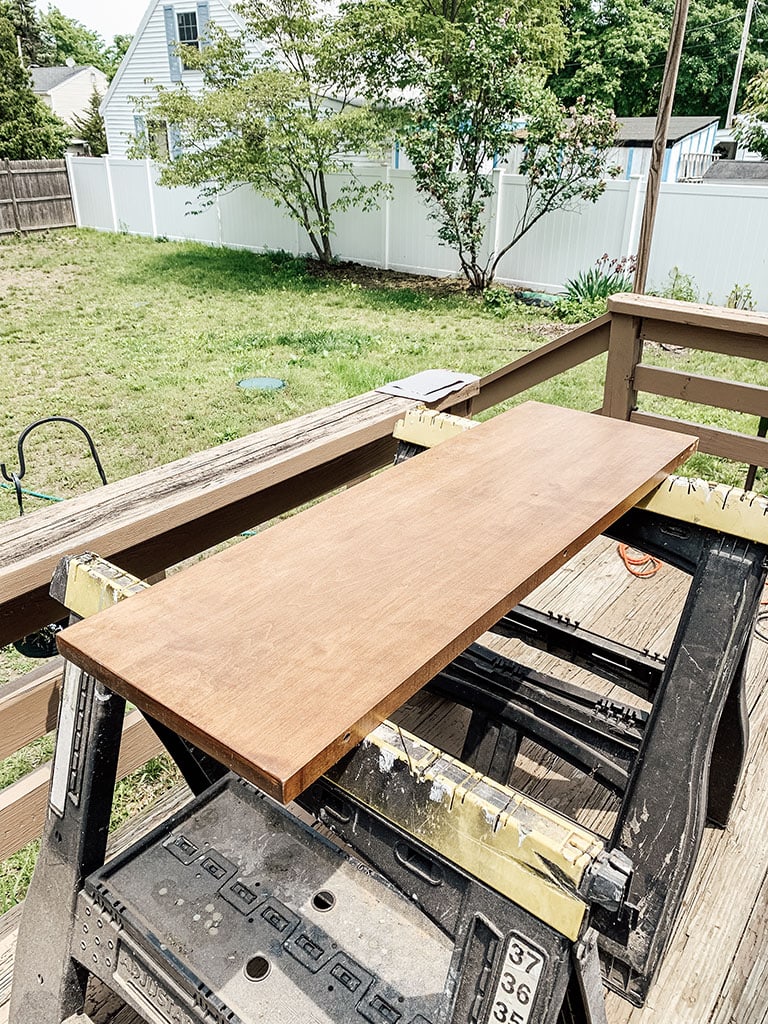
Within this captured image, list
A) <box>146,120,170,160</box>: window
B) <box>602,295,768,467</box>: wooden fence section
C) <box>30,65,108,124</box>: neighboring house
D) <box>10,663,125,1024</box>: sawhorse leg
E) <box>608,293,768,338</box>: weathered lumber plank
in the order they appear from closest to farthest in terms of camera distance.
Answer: <box>10,663,125,1024</box>: sawhorse leg < <box>608,293,768,338</box>: weathered lumber plank < <box>602,295,768,467</box>: wooden fence section < <box>146,120,170,160</box>: window < <box>30,65,108,124</box>: neighboring house

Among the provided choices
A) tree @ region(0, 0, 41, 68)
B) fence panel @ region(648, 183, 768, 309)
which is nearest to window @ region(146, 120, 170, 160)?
fence panel @ region(648, 183, 768, 309)

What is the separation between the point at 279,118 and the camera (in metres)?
11.3

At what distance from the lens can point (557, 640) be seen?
6.42ft

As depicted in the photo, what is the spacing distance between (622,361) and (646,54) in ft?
114

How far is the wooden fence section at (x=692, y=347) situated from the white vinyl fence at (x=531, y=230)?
685 cm

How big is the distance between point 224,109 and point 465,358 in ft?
20.5

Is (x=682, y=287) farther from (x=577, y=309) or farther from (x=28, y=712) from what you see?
(x=28, y=712)

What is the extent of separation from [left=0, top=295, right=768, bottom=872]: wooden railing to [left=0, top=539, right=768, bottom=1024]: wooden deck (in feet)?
1.22

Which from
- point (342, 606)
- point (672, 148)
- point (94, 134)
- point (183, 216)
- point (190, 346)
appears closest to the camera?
point (342, 606)

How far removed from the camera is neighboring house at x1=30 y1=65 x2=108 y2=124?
34.4 metres

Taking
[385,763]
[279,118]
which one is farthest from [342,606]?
[279,118]

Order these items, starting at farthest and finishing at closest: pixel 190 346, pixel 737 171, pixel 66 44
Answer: pixel 66 44 < pixel 737 171 < pixel 190 346

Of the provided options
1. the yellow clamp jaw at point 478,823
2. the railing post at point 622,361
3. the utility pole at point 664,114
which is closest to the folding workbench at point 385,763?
the yellow clamp jaw at point 478,823

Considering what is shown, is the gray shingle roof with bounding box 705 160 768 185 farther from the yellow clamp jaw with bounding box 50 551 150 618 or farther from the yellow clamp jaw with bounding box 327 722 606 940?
the yellow clamp jaw with bounding box 327 722 606 940
